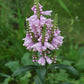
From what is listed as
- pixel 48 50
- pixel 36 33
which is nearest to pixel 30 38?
pixel 36 33

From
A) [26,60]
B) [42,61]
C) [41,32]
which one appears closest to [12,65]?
[26,60]

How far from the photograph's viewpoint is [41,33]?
100 centimetres

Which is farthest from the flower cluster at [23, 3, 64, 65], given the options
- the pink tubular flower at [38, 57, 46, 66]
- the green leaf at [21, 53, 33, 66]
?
the green leaf at [21, 53, 33, 66]

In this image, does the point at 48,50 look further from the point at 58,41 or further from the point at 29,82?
the point at 29,82

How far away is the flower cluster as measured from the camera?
3.22 ft

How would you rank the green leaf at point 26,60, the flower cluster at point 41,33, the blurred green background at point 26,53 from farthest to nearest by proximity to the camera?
1. the green leaf at point 26,60
2. the blurred green background at point 26,53
3. the flower cluster at point 41,33

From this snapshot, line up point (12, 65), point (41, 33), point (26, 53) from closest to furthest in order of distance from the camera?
point (41, 33) → point (12, 65) → point (26, 53)

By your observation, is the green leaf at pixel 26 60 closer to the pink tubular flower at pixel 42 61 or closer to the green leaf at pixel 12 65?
the green leaf at pixel 12 65

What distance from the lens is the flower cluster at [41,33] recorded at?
982mm

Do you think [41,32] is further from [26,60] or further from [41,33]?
[26,60]

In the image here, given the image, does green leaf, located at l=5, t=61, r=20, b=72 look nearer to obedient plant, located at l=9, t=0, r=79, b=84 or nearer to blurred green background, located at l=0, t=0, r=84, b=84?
blurred green background, located at l=0, t=0, r=84, b=84

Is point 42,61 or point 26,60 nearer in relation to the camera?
point 42,61

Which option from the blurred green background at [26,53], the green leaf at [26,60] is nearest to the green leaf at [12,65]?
the blurred green background at [26,53]

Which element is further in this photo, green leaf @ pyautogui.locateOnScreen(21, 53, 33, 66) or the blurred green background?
green leaf @ pyautogui.locateOnScreen(21, 53, 33, 66)
